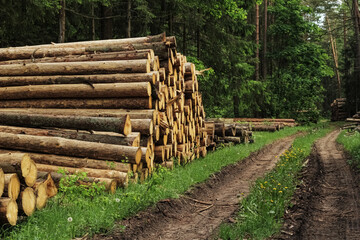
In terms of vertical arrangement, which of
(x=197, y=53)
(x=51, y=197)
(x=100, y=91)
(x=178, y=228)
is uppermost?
(x=197, y=53)

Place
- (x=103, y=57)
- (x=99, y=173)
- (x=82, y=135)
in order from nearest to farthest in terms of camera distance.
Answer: (x=99, y=173) → (x=82, y=135) → (x=103, y=57)

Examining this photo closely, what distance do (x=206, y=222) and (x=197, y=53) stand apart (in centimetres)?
1609

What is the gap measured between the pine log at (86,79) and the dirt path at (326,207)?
460 cm

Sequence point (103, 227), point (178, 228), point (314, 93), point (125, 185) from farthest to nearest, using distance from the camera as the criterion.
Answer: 1. point (314, 93)
2. point (125, 185)
3. point (178, 228)
4. point (103, 227)

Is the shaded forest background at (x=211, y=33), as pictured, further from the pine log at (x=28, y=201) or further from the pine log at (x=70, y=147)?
the pine log at (x=28, y=201)

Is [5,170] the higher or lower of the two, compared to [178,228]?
higher

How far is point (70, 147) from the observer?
293 inches

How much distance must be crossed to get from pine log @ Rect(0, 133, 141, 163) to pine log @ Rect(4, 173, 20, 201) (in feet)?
6.99

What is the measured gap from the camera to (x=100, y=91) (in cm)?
913

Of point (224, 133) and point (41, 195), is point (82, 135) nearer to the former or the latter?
point (41, 195)

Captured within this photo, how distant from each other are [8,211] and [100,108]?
15.2 feet

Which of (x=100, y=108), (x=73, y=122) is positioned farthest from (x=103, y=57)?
(x=73, y=122)

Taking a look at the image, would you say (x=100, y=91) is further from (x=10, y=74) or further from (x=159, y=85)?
(x=10, y=74)

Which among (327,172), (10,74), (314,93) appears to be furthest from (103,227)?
(314,93)
